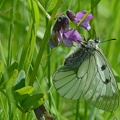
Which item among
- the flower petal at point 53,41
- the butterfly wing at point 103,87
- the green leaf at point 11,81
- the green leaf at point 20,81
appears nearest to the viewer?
the green leaf at point 11,81

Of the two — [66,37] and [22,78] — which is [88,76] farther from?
[22,78]

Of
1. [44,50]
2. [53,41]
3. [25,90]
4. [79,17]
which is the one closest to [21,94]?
[25,90]

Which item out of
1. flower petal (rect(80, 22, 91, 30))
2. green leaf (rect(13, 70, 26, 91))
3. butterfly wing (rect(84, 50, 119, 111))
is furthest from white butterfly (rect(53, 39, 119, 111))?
green leaf (rect(13, 70, 26, 91))

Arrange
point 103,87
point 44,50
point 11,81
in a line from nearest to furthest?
point 11,81 < point 103,87 < point 44,50

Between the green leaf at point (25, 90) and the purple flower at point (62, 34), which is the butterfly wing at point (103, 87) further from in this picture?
the green leaf at point (25, 90)

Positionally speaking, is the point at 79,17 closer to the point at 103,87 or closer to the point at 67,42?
the point at 67,42

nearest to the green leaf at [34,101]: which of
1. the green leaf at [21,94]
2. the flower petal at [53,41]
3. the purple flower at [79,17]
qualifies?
the green leaf at [21,94]

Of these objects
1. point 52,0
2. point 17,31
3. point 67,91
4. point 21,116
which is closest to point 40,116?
point 21,116
